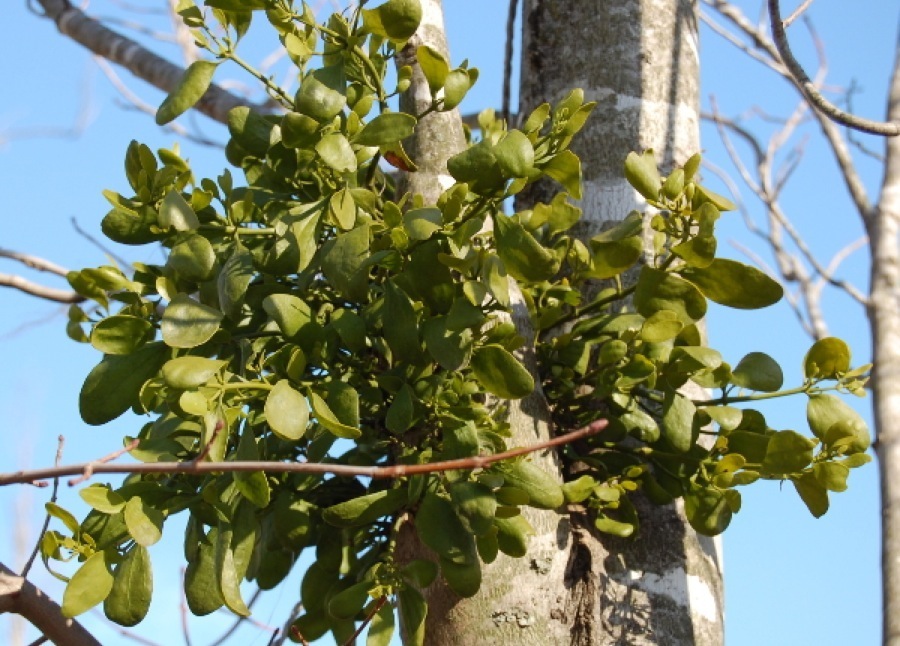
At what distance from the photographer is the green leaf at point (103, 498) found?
0.90 m

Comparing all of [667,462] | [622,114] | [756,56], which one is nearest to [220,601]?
[667,462]

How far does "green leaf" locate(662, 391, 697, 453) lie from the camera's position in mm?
1047

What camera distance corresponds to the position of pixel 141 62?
7.33 feet

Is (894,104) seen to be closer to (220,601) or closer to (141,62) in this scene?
(141,62)

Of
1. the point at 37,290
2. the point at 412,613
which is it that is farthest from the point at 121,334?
the point at 37,290

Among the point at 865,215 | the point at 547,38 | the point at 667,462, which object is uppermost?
the point at 865,215

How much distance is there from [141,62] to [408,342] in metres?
1.51

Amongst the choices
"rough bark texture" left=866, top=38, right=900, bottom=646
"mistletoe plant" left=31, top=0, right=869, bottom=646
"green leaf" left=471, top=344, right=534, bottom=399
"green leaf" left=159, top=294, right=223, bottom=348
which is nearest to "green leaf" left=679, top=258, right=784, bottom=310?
"mistletoe plant" left=31, top=0, right=869, bottom=646

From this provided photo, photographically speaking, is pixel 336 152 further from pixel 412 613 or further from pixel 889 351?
pixel 889 351

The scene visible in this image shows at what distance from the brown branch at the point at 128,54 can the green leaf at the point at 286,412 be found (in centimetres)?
116

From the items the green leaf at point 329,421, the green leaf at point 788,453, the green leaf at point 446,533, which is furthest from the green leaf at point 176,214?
the green leaf at point 788,453

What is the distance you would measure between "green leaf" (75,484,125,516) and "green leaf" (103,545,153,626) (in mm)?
45

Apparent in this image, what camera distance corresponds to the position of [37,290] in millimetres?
1926

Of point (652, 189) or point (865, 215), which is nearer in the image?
point (652, 189)
